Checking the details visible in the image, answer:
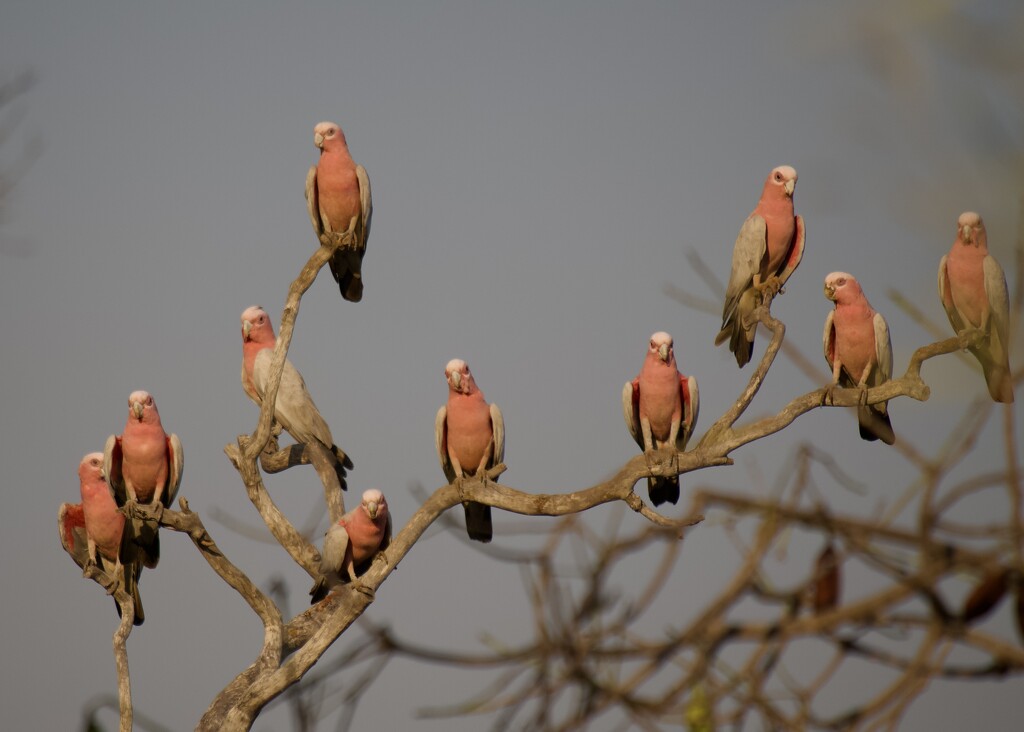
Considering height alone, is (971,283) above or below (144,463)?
above

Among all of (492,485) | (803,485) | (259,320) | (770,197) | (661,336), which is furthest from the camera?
(259,320)

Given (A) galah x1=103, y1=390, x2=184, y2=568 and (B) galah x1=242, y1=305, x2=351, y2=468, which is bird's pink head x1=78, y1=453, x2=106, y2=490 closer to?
(A) galah x1=103, y1=390, x2=184, y2=568

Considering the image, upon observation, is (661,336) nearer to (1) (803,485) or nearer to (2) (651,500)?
(2) (651,500)

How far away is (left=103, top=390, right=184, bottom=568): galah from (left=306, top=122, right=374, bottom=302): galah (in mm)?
1774

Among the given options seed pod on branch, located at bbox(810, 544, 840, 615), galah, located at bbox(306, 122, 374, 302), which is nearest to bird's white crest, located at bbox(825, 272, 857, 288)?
galah, located at bbox(306, 122, 374, 302)

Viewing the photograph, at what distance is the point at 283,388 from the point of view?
9.84 m

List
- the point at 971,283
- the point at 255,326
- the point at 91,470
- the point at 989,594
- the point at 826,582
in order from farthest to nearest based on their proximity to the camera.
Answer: the point at 255,326 < the point at 91,470 < the point at 971,283 < the point at 826,582 < the point at 989,594

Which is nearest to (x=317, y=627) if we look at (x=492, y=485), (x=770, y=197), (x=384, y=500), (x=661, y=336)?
(x=384, y=500)

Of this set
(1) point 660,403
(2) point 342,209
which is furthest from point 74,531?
(1) point 660,403

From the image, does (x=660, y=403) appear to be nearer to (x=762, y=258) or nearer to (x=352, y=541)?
(x=762, y=258)

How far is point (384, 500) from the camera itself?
9.27 meters

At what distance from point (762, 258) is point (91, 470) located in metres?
5.60

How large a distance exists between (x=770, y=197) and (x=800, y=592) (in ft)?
28.3

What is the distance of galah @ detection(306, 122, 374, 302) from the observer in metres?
9.25
